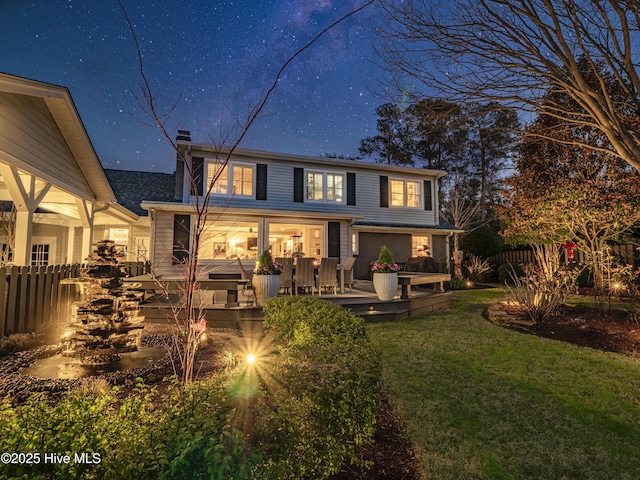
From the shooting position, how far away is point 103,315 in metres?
4.30

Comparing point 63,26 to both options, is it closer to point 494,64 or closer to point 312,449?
point 494,64

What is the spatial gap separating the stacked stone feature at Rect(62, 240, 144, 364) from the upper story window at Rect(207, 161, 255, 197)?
794cm

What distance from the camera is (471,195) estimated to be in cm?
2559

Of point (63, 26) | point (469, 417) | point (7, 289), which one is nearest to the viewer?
point (469, 417)

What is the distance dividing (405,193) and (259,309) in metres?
10.8

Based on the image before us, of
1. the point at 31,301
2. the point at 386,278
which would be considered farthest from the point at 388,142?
the point at 31,301

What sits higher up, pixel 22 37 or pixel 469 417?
pixel 22 37

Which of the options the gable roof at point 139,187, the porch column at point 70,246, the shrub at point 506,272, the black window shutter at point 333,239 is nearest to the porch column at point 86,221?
the porch column at point 70,246

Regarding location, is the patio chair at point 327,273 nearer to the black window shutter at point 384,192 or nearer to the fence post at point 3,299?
the fence post at point 3,299

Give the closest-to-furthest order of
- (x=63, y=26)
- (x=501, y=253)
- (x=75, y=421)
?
(x=75, y=421), (x=63, y=26), (x=501, y=253)

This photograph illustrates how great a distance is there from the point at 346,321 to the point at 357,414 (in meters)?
1.56

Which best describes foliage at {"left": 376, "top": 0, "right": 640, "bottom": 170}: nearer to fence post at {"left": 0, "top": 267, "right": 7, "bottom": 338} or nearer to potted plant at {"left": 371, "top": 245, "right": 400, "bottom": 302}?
potted plant at {"left": 371, "top": 245, "right": 400, "bottom": 302}

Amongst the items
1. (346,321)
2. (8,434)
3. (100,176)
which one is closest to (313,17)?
(346,321)

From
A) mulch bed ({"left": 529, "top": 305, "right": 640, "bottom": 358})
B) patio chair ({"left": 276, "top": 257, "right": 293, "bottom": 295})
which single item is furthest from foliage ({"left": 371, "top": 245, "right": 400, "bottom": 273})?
mulch bed ({"left": 529, "top": 305, "right": 640, "bottom": 358})
